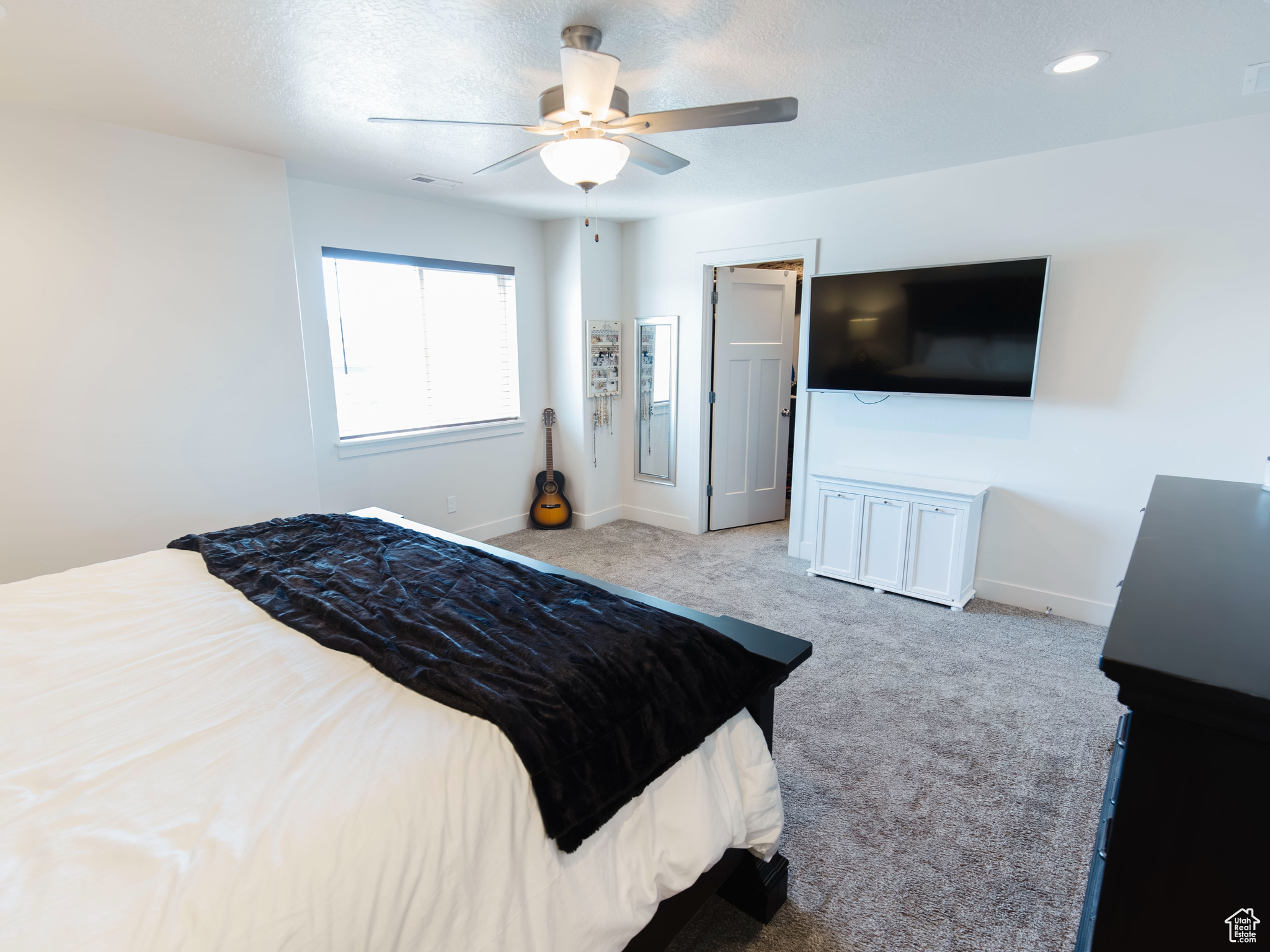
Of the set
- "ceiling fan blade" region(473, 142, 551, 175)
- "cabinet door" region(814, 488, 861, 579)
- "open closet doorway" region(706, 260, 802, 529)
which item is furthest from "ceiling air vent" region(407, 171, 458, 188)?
"cabinet door" region(814, 488, 861, 579)

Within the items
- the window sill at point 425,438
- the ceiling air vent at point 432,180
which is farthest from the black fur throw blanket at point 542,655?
the ceiling air vent at point 432,180

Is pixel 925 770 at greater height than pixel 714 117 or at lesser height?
lesser

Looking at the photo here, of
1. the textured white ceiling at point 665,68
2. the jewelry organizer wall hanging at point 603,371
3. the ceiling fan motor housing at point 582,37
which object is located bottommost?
the jewelry organizer wall hanging at point 603,371

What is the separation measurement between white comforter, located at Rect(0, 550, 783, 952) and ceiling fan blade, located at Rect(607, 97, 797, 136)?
170 centimetres

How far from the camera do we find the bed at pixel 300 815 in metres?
0.84

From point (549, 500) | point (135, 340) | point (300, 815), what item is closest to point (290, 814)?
point (300, 815)

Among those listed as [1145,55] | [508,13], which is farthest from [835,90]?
[508,13]

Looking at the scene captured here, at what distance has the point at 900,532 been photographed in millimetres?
3523

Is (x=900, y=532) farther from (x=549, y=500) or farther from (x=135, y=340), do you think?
(x=135, y=340)

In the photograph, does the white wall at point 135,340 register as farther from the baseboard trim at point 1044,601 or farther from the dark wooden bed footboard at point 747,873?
the baseboard trim at point 1044,601

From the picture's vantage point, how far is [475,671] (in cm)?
133

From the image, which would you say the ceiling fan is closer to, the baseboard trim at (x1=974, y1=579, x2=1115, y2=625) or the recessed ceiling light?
the recessed ceiling light

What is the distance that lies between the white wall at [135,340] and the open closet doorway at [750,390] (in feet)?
9.44

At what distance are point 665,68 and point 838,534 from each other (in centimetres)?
267
